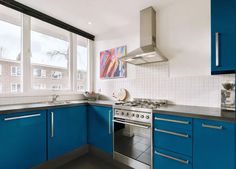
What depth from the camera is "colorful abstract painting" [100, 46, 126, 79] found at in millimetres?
2602

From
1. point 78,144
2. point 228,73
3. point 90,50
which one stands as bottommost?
point 78,144

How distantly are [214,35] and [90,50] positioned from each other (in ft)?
8.04

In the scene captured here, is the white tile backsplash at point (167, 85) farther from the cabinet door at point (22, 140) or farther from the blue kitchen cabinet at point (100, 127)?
the cabinet door at point (22, 140)

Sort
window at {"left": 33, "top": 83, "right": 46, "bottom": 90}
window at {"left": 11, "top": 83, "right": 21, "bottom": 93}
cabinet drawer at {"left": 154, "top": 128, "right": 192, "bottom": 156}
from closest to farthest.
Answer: cabinet drawer at {"left": 154, "top": 128, "right": 192, "bottom": 156} < window at {"left": 11, "top": 83, "right": 21, "bottom": 93} < window at {"left": 33, "top": 83, "right": 46, "bottom": 90}

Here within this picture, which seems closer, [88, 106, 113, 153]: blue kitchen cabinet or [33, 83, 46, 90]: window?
[88, 106, 113, 153]: blue kitchen cabinet

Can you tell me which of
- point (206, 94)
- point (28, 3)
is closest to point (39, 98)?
point (28, 3)

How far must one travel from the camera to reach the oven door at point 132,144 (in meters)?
1.62

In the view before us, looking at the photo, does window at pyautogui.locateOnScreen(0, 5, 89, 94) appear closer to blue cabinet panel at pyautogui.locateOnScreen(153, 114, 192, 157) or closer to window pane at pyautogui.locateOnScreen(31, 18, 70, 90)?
window pane at pyautogui.locateOnScreen(31, 18, 70, 90)

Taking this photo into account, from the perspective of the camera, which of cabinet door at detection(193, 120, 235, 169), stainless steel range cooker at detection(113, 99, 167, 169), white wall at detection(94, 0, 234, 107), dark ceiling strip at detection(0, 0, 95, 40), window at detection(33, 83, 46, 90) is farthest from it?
window at detection(33, 83, 46, 90)

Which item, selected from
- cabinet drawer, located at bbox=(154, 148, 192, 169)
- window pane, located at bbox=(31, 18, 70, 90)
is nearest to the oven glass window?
cabinet drawer, located at bbox=(154, 148, 192, 169)

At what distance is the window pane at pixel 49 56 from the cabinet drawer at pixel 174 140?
2038mm

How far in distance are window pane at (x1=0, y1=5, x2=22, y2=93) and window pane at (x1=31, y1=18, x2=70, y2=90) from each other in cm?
21

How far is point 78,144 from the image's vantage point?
7.13 ft

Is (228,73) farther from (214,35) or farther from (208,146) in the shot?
(208,146)
